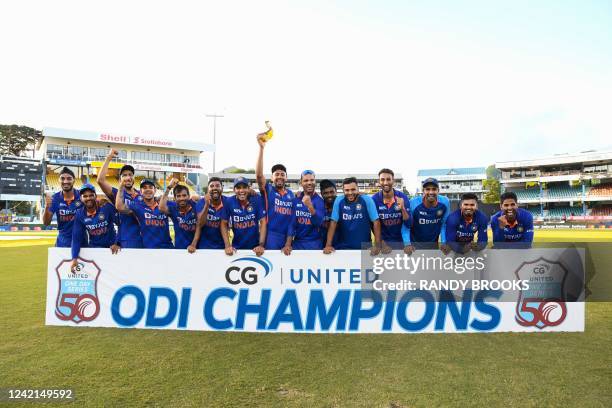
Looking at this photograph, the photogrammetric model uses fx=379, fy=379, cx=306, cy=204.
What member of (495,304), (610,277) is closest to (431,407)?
(495,304)

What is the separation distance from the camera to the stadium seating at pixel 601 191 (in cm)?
5039

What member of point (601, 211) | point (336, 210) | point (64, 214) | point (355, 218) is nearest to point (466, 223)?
point (355, 218)

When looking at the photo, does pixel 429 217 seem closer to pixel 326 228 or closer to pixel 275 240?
pixel 326 228

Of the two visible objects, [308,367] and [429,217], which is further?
[429,217]

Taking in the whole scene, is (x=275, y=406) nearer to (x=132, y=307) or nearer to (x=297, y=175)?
(x=132, y=307)

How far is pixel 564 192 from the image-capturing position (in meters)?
55.2

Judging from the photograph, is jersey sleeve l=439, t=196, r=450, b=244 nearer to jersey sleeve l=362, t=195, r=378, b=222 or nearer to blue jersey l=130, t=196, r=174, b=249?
jersey sleeve l=362, t=195, r=378, b=222

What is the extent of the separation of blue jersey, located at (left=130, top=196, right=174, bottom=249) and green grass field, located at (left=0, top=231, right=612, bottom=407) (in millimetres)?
1334

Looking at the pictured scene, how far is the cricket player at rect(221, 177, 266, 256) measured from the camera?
5.65 meters

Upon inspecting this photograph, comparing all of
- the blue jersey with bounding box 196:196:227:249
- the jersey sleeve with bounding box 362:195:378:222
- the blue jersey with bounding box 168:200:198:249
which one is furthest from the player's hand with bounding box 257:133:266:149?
the jersey sleeve with bounding box 362:195:378:222

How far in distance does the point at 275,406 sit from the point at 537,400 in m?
2.32

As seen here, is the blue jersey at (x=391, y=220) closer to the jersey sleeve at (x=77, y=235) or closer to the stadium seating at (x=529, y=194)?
the jersey sleeve at (x=77, y=235)

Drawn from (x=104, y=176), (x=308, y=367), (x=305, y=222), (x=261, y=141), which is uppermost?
(x=261, y=141)

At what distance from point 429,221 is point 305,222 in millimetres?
1896
